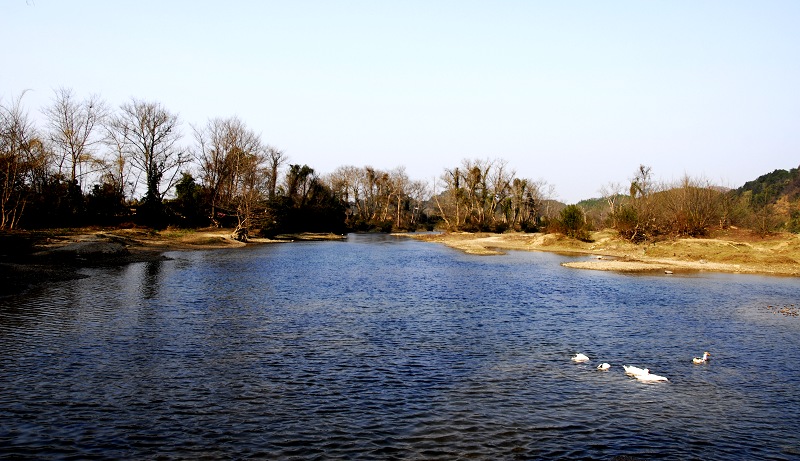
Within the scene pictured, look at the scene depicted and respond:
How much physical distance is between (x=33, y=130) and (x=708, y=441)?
58.7m

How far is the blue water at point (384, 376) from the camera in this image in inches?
385

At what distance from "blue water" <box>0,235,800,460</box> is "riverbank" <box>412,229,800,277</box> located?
17399 mm

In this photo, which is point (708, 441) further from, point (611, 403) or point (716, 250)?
point (716, 250)

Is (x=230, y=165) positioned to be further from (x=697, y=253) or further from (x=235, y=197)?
(x=697, y=253)

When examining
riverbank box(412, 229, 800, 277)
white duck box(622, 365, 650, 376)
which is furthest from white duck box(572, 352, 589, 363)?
riverbank box(412, 229, 800, 277)

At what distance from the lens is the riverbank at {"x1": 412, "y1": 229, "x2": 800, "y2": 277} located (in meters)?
43.2

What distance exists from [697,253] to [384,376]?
46.7 m

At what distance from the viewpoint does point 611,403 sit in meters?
12.2

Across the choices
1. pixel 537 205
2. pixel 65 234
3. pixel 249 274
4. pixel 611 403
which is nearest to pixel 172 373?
pixel 611 403

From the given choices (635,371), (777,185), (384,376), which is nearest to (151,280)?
(384,376)

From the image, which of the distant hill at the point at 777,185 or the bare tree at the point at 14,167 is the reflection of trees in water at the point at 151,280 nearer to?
the bare tree at the point at 14,167

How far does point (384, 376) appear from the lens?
541 inches

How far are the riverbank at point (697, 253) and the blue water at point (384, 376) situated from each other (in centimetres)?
1740

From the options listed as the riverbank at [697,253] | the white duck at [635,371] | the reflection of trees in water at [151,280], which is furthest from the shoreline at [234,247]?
the white duck at [635,371]
